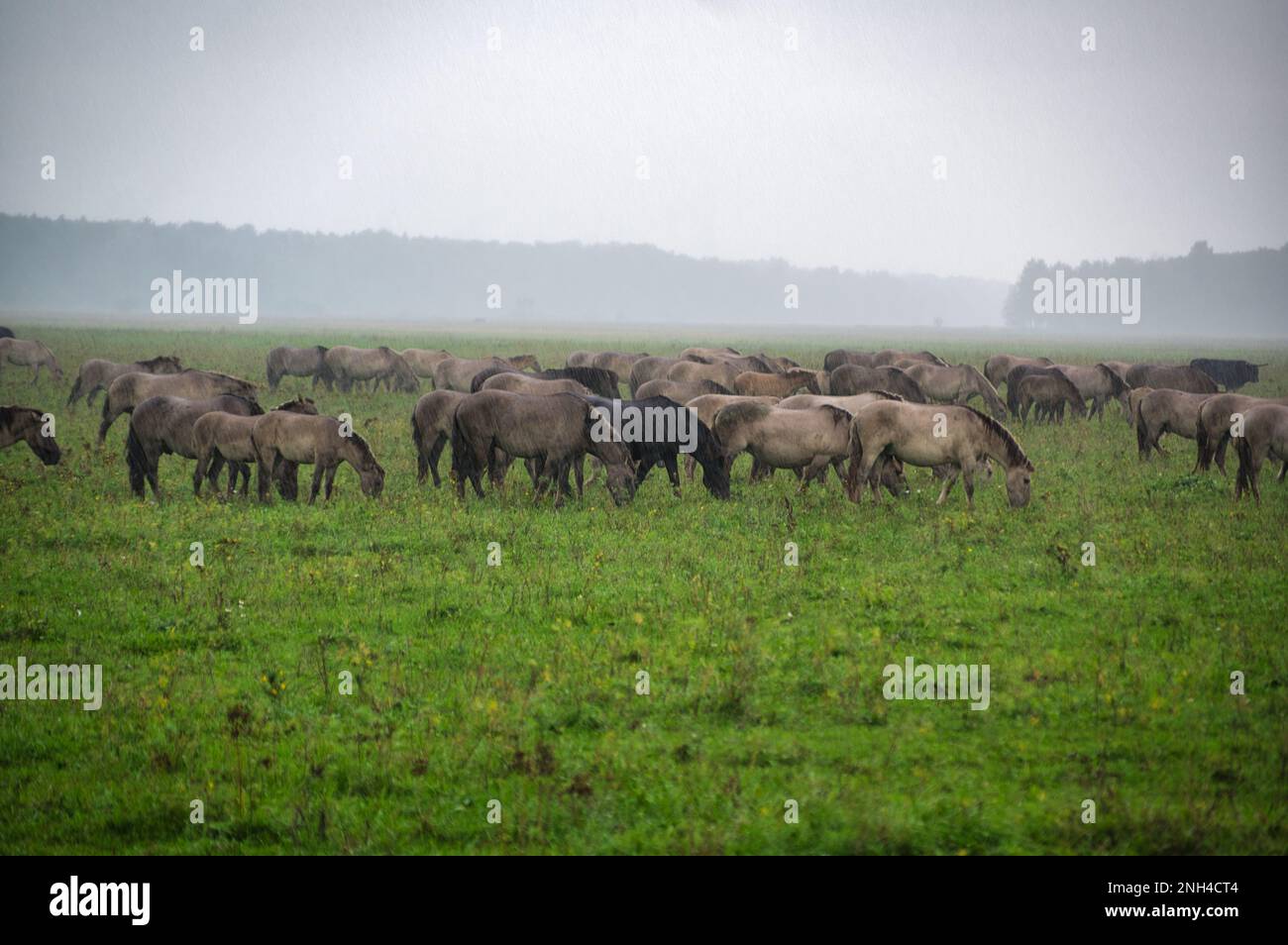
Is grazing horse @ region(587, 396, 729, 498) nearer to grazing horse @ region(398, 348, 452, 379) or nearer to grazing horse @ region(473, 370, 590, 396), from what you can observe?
grazing horse @ region(473, 370, 590, 396)

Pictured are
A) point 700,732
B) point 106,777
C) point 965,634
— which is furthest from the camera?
point 965,634

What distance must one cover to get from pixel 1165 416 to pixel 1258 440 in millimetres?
5451

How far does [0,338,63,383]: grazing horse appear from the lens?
4164 cm

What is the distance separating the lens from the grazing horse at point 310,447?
1836cm

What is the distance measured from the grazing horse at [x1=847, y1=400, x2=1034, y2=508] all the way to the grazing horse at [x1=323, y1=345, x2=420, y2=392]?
27672 millimetres

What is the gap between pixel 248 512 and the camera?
1742cm

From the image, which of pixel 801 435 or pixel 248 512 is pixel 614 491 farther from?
pixel 248 512

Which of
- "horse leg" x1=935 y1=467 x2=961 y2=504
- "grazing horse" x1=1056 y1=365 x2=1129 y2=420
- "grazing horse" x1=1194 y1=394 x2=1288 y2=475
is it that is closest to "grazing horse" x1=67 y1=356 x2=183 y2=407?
"horse leg" x1=935 y1=467 x2=961 y2=504

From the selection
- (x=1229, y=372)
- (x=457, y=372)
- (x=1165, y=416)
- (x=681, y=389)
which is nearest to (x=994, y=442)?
(x=1165, y=416)

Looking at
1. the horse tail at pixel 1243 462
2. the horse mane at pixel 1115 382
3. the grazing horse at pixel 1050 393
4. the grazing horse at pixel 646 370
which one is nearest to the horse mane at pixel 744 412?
the horse tail at pixel 1243 462

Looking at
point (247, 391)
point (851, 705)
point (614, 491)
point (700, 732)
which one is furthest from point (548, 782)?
point (247, 391)

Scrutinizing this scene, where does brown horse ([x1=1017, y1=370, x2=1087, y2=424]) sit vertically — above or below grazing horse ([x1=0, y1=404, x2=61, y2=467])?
above
